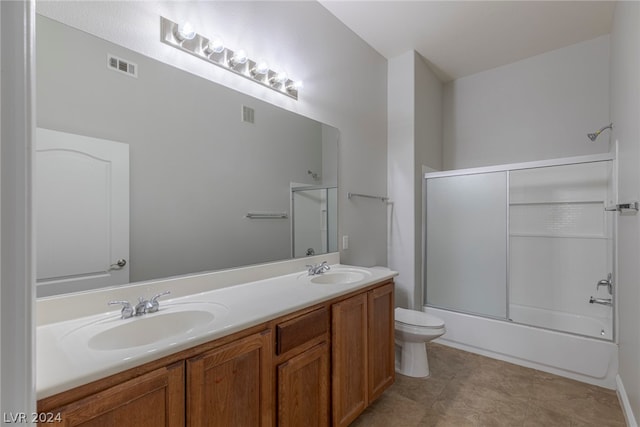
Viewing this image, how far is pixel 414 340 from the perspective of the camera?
2.25 m

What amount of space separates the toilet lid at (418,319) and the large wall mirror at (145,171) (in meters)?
1.12

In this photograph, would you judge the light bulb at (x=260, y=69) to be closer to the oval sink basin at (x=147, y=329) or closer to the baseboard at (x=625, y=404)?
the oval sink basin at (x=147, y=329)

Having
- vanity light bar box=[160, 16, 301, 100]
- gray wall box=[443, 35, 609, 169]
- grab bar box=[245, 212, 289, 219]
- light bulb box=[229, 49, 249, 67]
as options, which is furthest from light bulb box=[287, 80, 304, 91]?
gray wall box=[443, 35, 609, 169]

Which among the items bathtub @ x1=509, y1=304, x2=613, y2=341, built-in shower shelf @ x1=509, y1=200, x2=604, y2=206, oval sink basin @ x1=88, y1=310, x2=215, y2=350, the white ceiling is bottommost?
bathtub @ x1=509, y1=304, x2=613, y2=341

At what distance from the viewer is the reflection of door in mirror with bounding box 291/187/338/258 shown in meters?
2.06

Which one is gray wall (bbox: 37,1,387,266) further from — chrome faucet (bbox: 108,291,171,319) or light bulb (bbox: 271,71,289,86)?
chrome faucet (bbox: 108,291,171,319)

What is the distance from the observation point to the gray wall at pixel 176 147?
1140mm

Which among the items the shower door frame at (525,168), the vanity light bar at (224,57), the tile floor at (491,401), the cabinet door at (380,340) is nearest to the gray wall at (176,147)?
the vanity light bar at (224,57)

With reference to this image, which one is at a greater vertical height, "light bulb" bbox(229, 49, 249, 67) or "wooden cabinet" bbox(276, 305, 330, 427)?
"light bulb" bbox(229, 49, 249, 67)

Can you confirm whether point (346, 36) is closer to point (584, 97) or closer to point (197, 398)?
point (584, 97)

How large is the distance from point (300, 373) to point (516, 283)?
293 cm

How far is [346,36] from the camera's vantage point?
257 centimetres

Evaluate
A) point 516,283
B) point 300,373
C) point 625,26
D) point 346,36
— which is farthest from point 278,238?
point 516,283

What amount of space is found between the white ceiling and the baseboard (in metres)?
2.80
